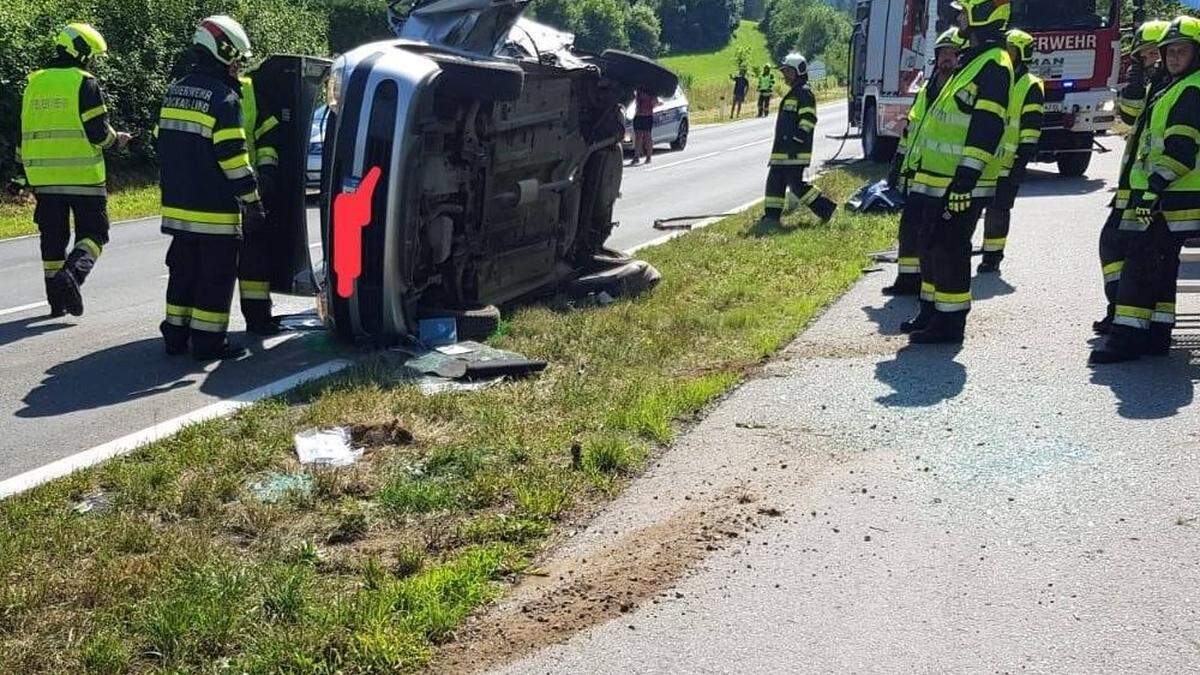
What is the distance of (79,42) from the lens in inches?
310

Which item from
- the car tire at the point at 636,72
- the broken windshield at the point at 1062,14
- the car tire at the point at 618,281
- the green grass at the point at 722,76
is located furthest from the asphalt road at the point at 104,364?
the green grass at the point at 722,76

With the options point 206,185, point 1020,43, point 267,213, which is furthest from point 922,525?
point 1020,43

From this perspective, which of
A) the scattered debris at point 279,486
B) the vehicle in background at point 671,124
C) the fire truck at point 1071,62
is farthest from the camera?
the vehicle in background at point 671,124

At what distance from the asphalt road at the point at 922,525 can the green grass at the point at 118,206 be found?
1108 cm

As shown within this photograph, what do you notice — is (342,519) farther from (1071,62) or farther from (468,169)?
(1071,62)

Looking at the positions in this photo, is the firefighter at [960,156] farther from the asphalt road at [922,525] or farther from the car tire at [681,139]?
the car tire at [681,139]

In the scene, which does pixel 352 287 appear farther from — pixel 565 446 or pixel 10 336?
pixel 10 336

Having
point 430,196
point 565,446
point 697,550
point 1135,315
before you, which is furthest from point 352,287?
point 1135,315

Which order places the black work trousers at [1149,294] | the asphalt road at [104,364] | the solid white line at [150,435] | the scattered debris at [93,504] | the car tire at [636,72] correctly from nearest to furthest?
1. the scattered debris at [93,504]
2. the solid white line at [150,435]
3. the asphalt road at [104,364]
4. the black work trousers at [1149,294]
5. the car tire at [636,72]

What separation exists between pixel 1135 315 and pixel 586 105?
12.9 ft

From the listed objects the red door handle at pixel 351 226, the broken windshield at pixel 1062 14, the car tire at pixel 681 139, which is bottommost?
the car tire at pixel 681 139

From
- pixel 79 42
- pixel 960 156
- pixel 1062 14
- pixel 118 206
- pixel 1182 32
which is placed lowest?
pixel 118 206

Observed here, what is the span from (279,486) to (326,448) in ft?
1.64

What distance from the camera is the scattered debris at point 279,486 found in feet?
14.7
